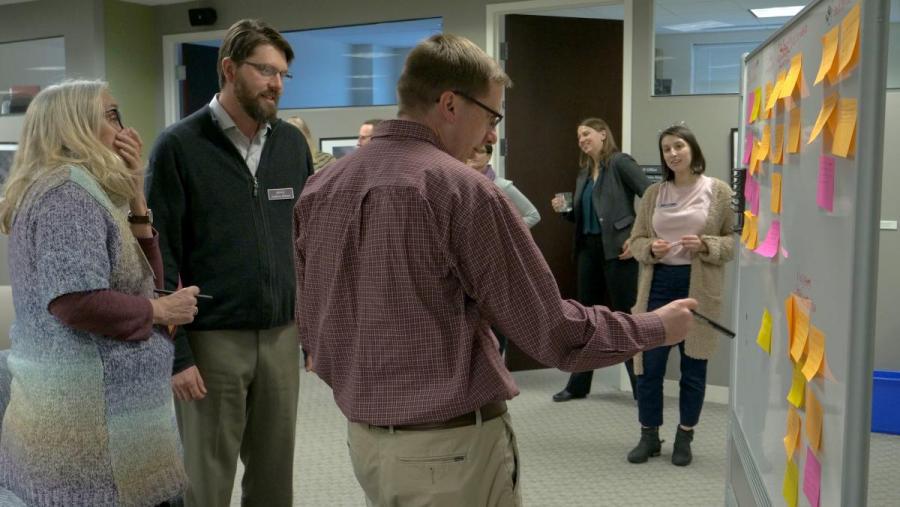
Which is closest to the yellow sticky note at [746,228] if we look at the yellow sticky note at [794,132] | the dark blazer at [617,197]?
the yellow sticky note at [794,132]

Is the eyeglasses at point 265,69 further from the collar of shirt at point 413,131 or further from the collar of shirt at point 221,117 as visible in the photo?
the collar of shirt at point 413,131

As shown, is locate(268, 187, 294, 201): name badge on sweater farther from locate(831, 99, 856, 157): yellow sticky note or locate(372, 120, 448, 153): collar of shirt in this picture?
locate(831, 99, 856, 157): yellow sticky note

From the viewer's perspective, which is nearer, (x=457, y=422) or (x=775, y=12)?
(x=457, y=422)

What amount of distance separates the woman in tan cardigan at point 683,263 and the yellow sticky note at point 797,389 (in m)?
2.04

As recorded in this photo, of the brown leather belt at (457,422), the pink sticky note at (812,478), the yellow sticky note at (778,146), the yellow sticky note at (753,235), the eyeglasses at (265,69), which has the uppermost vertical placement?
the eyeglasses at (265,69)

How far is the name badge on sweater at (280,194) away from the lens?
2.40m

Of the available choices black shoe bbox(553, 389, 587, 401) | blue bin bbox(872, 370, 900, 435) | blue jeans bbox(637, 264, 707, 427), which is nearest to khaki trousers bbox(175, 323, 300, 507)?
blue jeans bbox(637, 264, 707, 427)

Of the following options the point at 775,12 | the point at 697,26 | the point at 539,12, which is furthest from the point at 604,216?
the point at 775,12

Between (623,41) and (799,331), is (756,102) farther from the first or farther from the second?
(623,41)

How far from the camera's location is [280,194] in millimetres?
2418

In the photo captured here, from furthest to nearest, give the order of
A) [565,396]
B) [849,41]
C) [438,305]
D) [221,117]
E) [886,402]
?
1. [565,396]
2. [886,402]
3. [221,117]
4. [438,305]
5. [849,41]

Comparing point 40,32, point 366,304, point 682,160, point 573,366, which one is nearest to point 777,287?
point 573,366

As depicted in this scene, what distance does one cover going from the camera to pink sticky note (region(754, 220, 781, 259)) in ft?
5.87

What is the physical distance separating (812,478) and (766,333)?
1.54 feet
